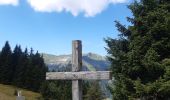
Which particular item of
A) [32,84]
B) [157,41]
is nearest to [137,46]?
[157,41]

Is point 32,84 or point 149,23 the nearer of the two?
point 149,23

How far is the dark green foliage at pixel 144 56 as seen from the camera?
24953mm

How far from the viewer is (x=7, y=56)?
5221 inches

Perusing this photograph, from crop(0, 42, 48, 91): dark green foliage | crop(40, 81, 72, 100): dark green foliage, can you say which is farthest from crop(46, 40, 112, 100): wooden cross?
crop(0, 42, 48, 91): dark green foliage

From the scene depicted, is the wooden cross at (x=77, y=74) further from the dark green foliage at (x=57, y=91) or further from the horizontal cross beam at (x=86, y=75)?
the dark green foliage at (x=57, y=91)

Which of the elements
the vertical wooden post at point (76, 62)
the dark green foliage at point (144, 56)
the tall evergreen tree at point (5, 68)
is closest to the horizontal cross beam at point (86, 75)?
the vertical wooden post at point (76, 62)

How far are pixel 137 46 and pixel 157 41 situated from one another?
1.29 meters

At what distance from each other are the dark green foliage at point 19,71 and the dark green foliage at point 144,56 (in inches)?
4026

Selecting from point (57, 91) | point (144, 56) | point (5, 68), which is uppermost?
point (5, 68)

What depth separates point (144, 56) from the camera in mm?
25234

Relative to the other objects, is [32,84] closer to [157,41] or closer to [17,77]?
[17,77]

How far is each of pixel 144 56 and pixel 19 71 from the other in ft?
359

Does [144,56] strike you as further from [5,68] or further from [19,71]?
[19,71]

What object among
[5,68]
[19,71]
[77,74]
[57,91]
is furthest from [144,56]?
[19,71]
